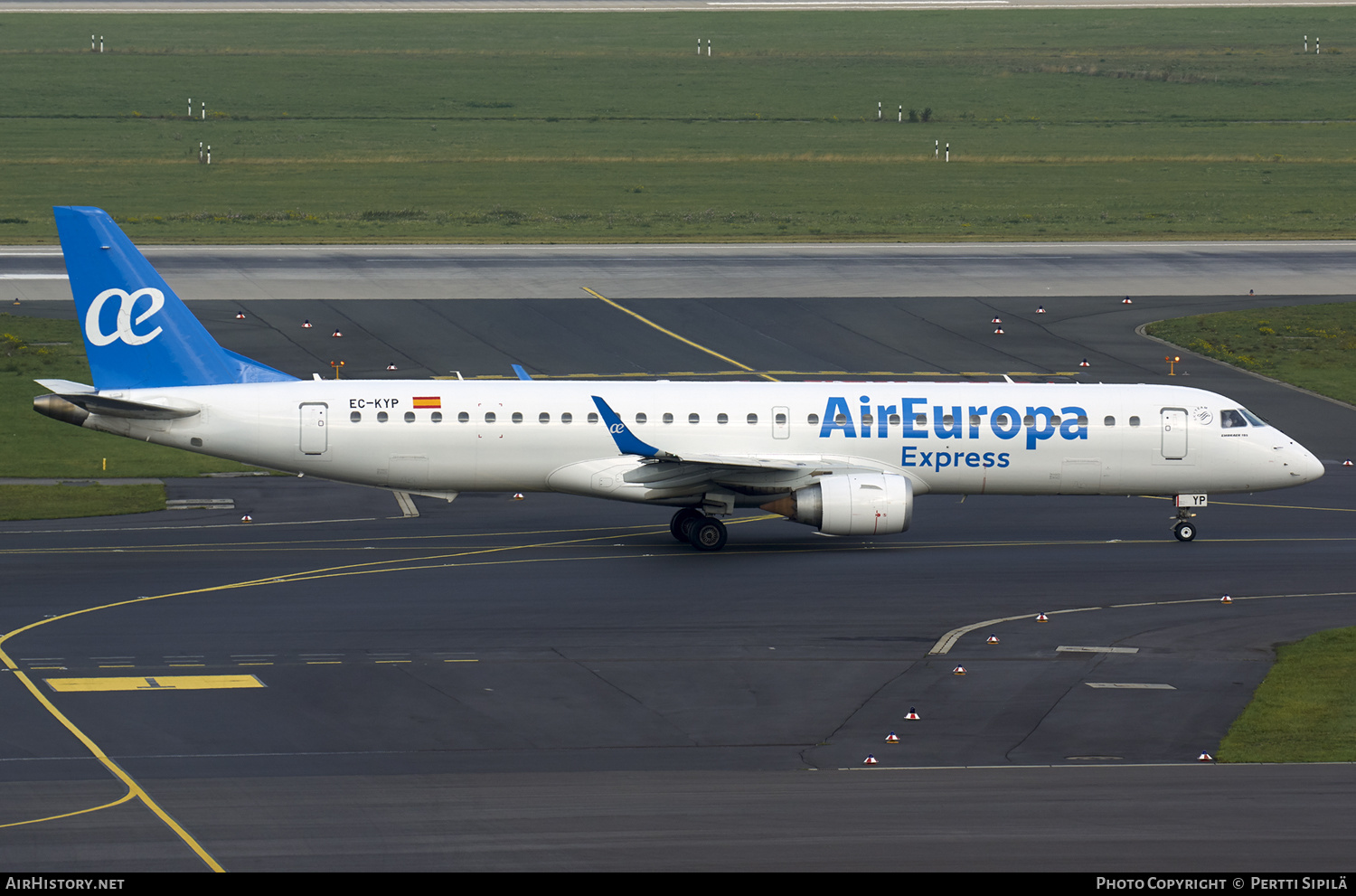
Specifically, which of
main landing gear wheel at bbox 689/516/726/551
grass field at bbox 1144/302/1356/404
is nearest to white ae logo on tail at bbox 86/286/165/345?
main landing gear wheel at bbox 689/516/726/551

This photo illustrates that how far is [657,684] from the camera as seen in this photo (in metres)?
28.2

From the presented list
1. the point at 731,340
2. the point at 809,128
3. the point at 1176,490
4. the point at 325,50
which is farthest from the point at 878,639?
the point at 325,50

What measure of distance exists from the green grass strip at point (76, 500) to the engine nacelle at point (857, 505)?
55.7 ft

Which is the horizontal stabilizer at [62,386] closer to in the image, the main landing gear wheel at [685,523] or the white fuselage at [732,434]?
the white fuselage at [732,434]

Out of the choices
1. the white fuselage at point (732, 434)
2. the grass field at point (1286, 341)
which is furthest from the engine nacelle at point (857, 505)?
the grass field at point (1286, 341)

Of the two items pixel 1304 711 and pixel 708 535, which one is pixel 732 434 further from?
pixel 1304 711

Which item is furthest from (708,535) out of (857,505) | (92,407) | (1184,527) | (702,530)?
(92,407)

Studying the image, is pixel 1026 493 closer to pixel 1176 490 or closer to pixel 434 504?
pixel 1176 490

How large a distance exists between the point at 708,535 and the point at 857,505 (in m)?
3.78

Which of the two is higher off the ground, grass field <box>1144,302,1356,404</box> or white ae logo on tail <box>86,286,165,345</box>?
white ae logo on tail <box>86,286,165,345</box>

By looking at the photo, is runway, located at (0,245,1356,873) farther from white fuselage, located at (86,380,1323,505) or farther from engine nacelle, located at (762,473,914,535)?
white fuselage, located at (86,380,1323,505)

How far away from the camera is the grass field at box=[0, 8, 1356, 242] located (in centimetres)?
8988

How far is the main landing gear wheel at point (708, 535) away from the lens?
3847cm

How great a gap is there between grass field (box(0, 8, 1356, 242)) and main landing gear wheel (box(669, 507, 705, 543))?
4456 centimetres
